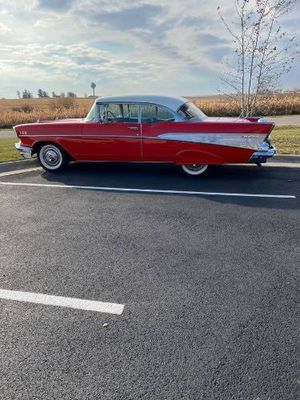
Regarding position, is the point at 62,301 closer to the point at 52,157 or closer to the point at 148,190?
the point at 148,190

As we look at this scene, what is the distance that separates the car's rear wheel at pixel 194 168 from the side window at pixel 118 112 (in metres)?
1.37

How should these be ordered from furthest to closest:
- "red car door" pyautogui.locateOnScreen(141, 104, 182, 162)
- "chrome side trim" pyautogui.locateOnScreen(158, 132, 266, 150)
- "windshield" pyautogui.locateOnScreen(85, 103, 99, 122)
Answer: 1. "windshield" pyautogui.locateOnScreen(85, 103, 99, 122)
2. "red car door" pyautogui.locateOnScreen(141, 104, 182, 162)
3. "chrome side trim" pyautogui.locateOnScreen(158, 132, 266, 150)

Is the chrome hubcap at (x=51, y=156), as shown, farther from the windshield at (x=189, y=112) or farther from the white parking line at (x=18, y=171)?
the windshield at (x=189, y=112)

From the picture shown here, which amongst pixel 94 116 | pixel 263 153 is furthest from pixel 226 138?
pixel 94 116

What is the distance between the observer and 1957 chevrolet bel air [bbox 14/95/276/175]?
21.8 ft

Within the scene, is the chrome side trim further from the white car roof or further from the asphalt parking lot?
the asphalt parking lot

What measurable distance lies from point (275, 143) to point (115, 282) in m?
8.00

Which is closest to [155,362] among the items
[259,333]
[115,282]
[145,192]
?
[259,333]

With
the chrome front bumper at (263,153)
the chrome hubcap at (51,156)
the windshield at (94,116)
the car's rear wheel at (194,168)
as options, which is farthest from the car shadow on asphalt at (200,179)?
the windshield at (94,116)

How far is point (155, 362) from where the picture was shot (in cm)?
232

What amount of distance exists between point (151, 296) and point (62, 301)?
2.47 feet

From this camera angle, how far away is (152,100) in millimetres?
7039

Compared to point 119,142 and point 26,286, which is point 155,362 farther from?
point 119,142

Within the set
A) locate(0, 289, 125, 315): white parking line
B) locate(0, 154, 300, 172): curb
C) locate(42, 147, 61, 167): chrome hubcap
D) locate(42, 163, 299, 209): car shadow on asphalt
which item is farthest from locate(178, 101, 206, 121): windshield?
locate(0, 289, 125, 315): white parking line
